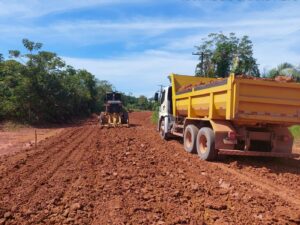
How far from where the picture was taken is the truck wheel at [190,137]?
36.3ft

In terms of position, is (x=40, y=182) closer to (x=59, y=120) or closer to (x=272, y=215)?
(x=272, y=215)

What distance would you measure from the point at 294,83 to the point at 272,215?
501 centimetres

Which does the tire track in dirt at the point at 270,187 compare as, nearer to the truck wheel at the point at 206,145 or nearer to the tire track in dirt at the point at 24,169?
the truck wheel at the point at 206,145

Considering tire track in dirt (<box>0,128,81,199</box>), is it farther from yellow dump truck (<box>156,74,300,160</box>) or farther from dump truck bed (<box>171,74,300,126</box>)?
dump truck bed (<box>171,74,300,126</box>)

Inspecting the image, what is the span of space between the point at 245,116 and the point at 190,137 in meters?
3.17

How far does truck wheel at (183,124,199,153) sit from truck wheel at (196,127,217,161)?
506 mm

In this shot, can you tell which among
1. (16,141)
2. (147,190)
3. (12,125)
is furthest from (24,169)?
(12,125)

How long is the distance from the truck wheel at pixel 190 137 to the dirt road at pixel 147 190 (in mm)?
495

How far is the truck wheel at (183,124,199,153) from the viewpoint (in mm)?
11077

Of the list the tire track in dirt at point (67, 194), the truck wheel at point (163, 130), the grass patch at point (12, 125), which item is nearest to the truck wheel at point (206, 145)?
the tire track in dirt at point (67, 194)

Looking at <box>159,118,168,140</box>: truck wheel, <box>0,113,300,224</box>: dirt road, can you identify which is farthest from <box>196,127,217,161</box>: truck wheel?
<box>159,118,168,140</box>: truck wheel

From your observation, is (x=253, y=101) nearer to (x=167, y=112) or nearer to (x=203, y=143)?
(x=203, y=143)

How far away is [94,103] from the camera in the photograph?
205 feet

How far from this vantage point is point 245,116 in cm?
878
